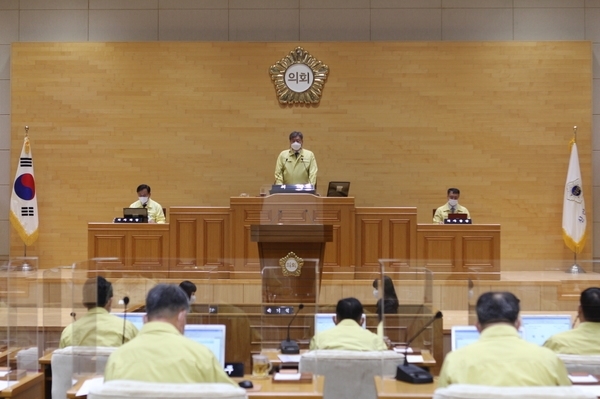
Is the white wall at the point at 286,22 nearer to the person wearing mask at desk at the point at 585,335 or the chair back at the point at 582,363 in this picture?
the person wearing mask at desk at the point at 585,335

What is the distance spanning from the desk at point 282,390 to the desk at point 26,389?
376mm

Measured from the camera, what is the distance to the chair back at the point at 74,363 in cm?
504

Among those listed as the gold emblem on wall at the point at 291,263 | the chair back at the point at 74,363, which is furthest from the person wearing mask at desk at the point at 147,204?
the chair back at the point at 74,363

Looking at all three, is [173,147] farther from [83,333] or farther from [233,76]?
[83,333]

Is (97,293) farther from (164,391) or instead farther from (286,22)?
(286,22)

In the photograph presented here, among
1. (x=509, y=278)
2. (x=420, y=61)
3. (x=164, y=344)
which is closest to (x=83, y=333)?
(x=164, y=344)

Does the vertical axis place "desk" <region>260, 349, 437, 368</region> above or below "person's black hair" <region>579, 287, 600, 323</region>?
below

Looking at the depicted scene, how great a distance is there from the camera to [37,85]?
551 inches

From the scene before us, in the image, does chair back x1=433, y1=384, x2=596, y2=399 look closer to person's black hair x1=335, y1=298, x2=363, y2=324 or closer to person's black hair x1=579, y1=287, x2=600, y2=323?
person's black hair x1=579, y1=287, x2=600, y2=323

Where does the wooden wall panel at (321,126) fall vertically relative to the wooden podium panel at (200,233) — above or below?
above

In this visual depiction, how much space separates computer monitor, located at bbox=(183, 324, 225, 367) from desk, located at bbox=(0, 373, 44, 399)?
1007 mm

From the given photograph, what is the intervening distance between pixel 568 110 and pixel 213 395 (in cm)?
1182

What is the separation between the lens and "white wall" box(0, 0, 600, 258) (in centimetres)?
1413

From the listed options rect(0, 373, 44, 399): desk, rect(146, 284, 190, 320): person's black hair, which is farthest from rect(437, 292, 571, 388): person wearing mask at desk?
rect(0, 373, 44, 399): desk
